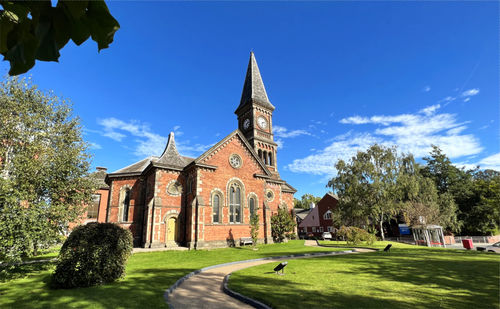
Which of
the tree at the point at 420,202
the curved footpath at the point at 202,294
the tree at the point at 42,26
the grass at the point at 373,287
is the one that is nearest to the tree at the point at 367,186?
the tree at the point at 420,202

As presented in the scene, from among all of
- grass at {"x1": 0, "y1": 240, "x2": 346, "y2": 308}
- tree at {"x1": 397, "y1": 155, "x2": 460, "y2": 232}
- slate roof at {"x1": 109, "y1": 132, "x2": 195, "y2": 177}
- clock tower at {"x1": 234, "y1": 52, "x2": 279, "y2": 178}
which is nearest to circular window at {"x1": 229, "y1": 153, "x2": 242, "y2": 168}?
slate roof at {"x1": 109, "y1": 132, "x2": 195, "y2": 177}

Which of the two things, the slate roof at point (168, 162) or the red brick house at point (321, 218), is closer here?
the slate roof at point (168, 162)

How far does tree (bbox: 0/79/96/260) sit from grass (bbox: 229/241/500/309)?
9.38 metres

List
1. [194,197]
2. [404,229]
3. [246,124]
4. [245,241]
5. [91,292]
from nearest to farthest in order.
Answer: [91,292] < [194,197] < [245,241] < [246,124] < [404,229]

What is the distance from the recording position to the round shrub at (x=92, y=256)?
8812mm

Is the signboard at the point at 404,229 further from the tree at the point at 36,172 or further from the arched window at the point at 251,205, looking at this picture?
the tree at the point at 36,172

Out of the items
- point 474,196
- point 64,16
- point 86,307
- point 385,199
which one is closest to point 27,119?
point 86,307

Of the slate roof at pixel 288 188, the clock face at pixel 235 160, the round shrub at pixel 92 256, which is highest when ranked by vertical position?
the clock face at pixel 235 160

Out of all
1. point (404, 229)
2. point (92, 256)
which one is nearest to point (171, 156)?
point (92, 256)

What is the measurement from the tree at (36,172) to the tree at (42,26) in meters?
12.6

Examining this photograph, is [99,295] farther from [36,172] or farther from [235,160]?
[235,160]

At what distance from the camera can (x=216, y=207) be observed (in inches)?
927

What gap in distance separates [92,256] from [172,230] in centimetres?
1462

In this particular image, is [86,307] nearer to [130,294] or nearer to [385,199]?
[130,294]
